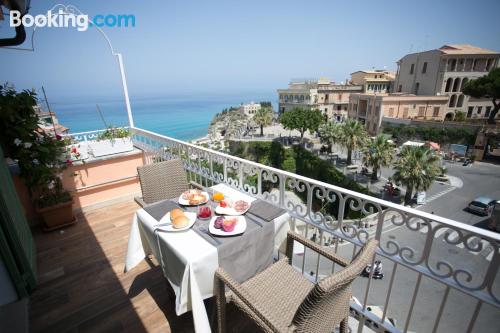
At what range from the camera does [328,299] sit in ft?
4.06

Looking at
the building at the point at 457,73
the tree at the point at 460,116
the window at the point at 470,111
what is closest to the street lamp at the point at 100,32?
the tree at the point at 460,116

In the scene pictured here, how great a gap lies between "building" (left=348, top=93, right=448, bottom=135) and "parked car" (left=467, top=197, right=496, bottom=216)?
57.5 feet

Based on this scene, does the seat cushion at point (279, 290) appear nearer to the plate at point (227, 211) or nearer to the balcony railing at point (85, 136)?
the plate at point (227, 211)

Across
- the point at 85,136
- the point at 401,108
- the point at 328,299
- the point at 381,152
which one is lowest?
the point at 381,152

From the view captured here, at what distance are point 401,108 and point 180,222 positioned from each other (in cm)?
4175

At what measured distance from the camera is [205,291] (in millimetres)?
1670

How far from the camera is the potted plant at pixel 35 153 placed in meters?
3.15

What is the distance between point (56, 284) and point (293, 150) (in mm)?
35210

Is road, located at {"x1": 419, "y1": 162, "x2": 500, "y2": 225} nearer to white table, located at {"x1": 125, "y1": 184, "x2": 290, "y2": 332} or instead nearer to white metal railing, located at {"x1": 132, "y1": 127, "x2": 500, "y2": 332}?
white metal railing, located at {"x1": 132, "y1": 127, "x2": 500, "y2": 332}

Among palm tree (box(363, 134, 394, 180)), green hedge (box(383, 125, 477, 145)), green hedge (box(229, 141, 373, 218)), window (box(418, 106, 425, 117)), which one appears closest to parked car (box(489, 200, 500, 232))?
palm tree (box(363, 134, 394, 180))

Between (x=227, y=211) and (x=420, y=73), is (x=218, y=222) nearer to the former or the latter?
(x=227, y=211)

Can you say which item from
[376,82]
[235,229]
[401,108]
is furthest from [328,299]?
[376,82]

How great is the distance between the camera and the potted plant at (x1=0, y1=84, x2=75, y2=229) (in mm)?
3155

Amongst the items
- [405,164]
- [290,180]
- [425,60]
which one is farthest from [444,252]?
[425,60]
